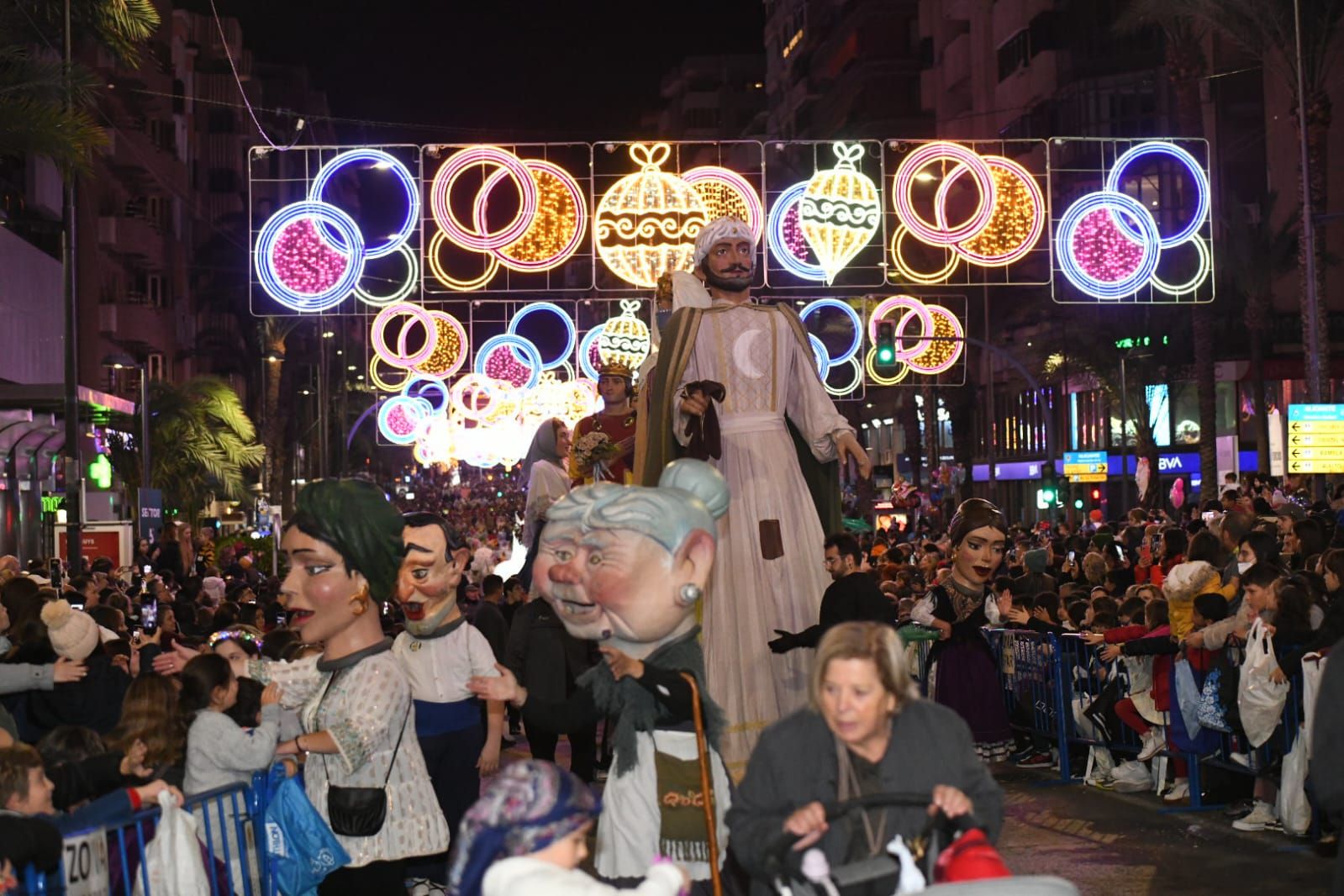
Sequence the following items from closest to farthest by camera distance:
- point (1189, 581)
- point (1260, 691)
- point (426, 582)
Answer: point (426, 582)
point (1260, 691)
point (1189, 581)

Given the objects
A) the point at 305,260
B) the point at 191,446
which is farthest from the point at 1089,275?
the point at 191,446

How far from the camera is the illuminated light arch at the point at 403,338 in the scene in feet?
102

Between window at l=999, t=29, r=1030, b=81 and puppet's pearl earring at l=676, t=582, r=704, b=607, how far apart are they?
60.0 meters

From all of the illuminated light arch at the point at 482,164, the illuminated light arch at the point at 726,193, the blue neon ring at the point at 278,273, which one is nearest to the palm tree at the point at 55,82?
the blue neon ring at the point at 278,273

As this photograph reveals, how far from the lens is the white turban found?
330 inches

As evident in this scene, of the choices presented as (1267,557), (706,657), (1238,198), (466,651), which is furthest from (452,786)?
(1238,198)

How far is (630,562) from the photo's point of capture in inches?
237

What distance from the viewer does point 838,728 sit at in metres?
5.09

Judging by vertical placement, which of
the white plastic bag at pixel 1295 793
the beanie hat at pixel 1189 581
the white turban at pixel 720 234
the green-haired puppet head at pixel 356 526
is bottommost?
the white plastic bag at pixel 1295 793

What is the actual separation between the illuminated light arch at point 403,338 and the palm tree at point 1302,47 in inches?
521

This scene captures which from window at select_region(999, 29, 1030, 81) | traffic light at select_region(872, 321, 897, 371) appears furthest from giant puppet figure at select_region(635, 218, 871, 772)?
window at select_region(999, 29, 1030, 81)

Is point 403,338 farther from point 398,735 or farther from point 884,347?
point 398,735

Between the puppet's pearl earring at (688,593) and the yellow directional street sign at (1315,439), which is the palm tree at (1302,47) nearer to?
the yellow directional street sign at (1315,439)

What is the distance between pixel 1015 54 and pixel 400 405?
30.3 meters
